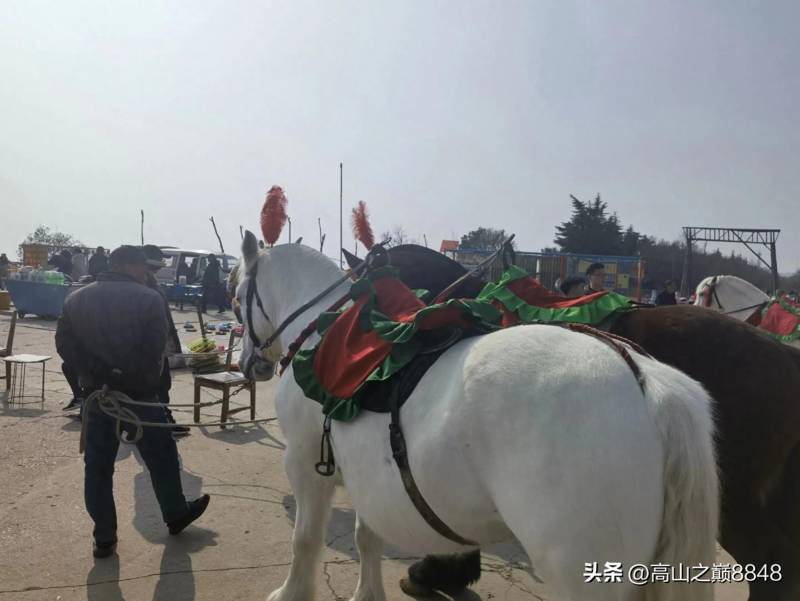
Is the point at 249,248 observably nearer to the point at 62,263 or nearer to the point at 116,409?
the point at 116,409

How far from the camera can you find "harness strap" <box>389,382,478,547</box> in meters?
1.94

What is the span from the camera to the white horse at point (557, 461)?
1518mm

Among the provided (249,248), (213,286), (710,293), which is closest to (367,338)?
(249,248)

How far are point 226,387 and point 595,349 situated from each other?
5382 mm

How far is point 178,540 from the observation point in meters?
3.97

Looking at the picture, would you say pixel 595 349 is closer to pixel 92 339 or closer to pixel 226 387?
pixel 92 339

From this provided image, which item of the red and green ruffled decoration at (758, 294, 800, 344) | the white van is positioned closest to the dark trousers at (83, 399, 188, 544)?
the red and green ruffled decoration at (758, 294, 800, 344)

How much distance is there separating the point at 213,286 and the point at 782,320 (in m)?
16.7

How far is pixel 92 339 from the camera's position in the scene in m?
3.73

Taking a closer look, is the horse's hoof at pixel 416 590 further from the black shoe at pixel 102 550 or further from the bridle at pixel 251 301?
the black shoe at pixel 102 550

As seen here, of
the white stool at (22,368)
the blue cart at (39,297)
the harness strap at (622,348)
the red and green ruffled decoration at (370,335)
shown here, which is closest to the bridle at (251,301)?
the red and green ruffled decoration at (370,335)

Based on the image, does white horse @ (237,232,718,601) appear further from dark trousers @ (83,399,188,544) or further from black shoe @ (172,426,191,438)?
black shoe @ (172,426,191,438)

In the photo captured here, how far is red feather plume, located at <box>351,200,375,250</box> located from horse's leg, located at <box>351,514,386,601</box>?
6.19 feet

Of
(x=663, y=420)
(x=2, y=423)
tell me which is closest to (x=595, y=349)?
(x=663, y=420)
